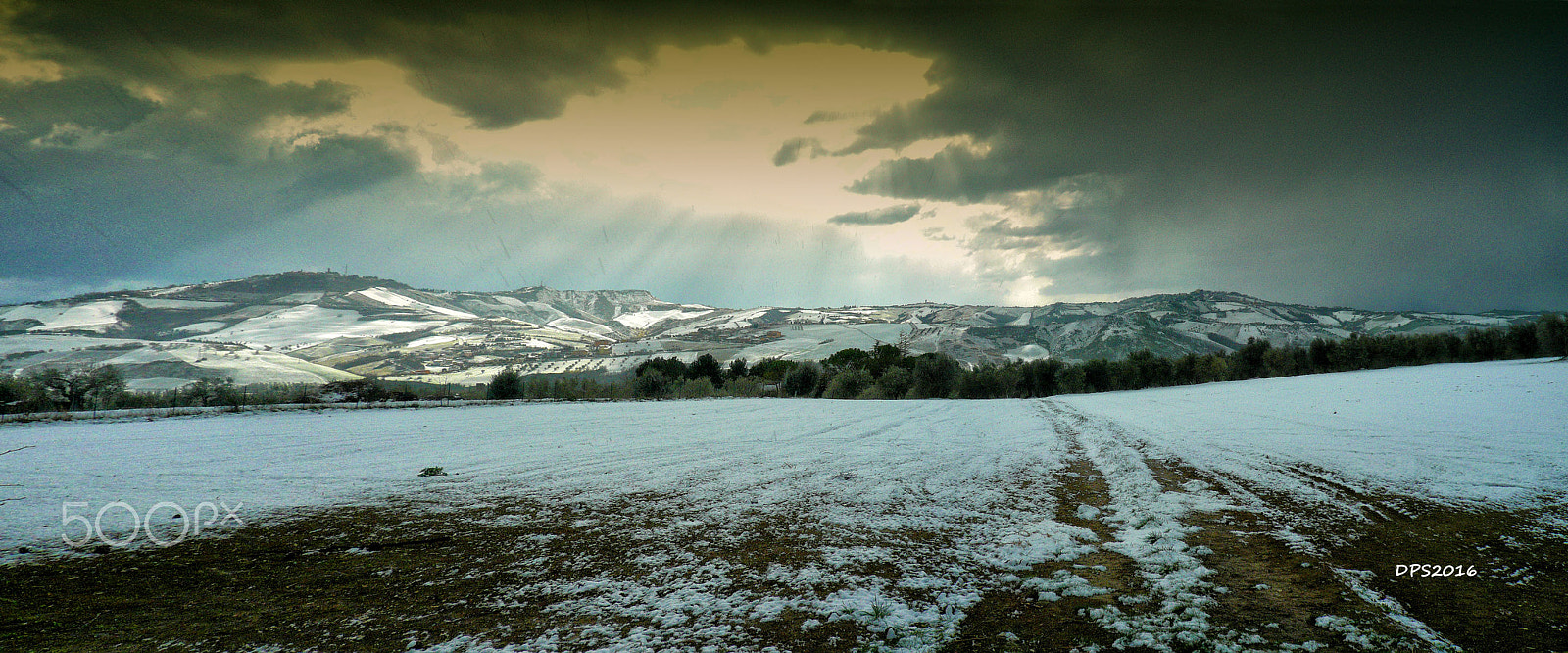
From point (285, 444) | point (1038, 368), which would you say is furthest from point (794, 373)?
point (285, 444)

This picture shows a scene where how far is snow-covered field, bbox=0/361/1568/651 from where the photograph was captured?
3604 millimetres

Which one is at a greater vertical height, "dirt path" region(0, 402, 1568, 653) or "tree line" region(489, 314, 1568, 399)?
"dirt path" region(0, 402, 1568, 653)

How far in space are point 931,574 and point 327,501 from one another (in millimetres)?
7621

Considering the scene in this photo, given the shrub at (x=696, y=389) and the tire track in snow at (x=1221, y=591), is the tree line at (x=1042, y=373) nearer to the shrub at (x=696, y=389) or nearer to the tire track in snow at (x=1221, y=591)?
the shrub at (x=696, y=389)

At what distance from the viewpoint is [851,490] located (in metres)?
7.39

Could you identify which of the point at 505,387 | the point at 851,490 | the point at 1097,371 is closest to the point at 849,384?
the point at 1097,371

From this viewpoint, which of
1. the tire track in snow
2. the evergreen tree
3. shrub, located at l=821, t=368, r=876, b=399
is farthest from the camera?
shrub, located at l=821, t=368, r=876, b=399

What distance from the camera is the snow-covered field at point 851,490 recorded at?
3604mm

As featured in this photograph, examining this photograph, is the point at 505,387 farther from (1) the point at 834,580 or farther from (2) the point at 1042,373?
(2) the point at 1042,373

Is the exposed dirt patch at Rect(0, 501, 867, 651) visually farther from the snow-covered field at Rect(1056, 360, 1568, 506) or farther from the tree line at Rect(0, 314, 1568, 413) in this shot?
the tree line at Rect(0, 314, 1568, 413)

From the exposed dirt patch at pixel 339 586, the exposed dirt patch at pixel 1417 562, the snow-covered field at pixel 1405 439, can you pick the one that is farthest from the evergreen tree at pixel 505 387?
the exposed dirt patch at pixel 1417 562

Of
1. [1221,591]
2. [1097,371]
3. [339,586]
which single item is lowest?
[1097,371]

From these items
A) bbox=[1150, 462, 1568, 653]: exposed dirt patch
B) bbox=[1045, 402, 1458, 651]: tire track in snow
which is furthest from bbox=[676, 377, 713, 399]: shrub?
bbox=[1150, 462, 1568, 653]: exposed dirt patch

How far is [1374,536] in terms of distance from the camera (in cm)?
494
